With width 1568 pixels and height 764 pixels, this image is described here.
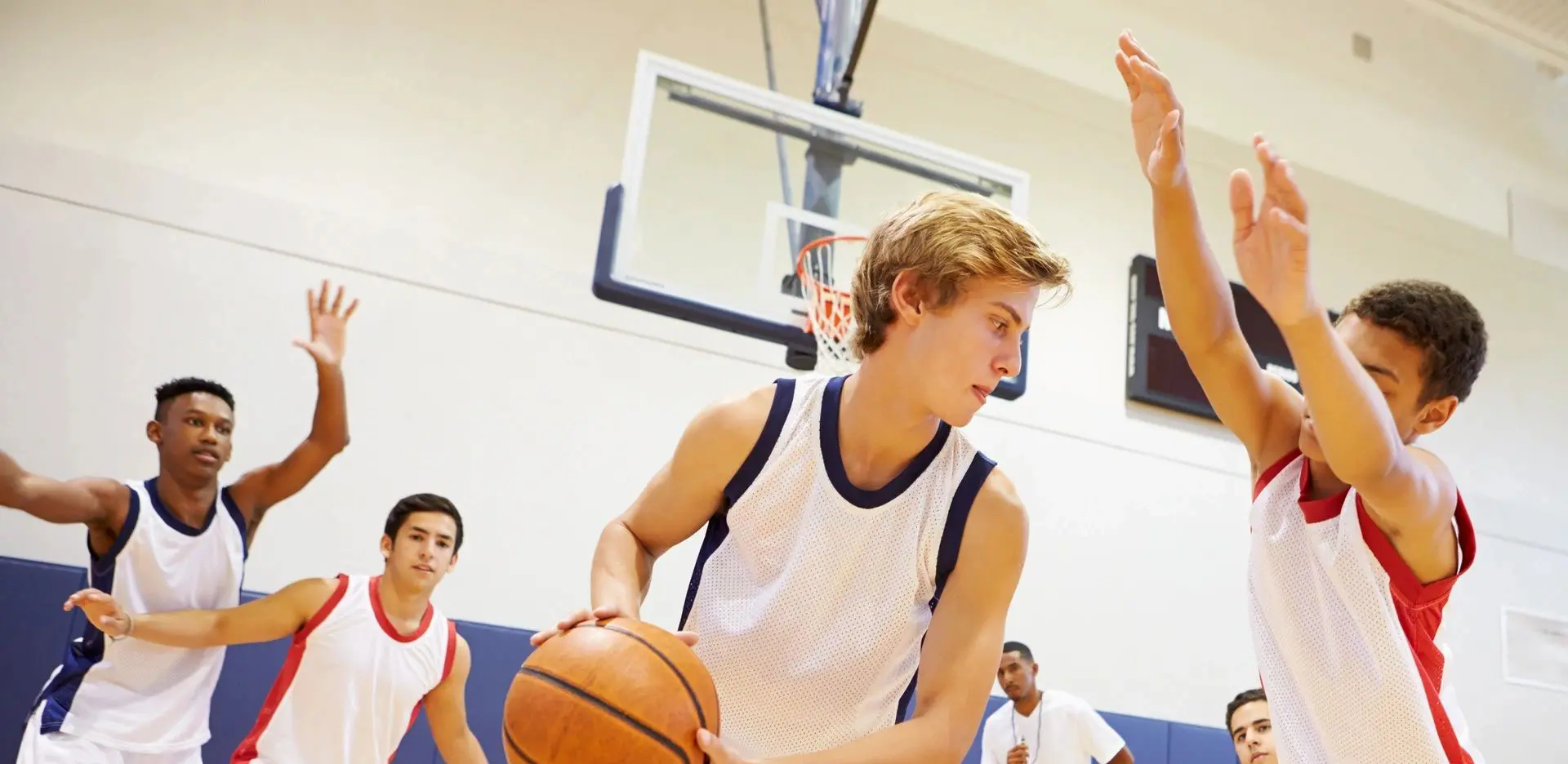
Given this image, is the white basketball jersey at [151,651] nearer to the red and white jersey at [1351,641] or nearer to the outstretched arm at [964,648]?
the outstretched arm at [964,648]

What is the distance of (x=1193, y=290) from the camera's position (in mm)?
2217

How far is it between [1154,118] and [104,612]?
385 centimetres

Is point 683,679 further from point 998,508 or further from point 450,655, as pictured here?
point 450,655

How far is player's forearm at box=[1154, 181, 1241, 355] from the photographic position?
7.07ft

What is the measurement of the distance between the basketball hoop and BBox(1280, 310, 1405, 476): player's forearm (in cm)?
277

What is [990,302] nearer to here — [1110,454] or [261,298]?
[261,298]

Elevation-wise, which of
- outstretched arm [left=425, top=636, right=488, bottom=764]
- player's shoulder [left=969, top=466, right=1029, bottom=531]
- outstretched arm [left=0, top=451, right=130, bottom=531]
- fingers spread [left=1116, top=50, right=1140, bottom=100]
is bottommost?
outstretched arm [left=425, top=636, right=488, bottom=764]

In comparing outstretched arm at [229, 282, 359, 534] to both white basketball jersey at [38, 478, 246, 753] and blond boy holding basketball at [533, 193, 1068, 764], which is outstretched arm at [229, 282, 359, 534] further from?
blond boy holding basketball at [533, 193, 1068, 764]

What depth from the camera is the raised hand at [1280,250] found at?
5.67 ft

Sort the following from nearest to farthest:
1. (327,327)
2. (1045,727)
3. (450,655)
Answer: (450,655) → (327,327) → (1045,727)

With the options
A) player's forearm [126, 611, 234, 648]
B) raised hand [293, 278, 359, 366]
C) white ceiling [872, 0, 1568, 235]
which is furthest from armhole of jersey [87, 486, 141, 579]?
white ceiling [872, 0, 1568, 235]

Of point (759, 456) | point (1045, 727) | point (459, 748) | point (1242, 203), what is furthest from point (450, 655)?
point (1242, 203)

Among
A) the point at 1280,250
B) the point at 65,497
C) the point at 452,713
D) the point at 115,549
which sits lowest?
the point at 452,713

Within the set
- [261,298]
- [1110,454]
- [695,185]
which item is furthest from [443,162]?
[1110,454]
